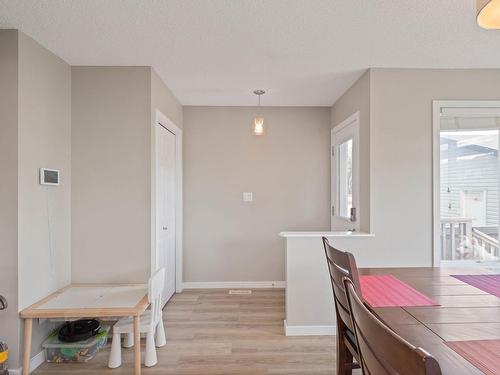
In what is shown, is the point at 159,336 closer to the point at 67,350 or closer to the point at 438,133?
the point at 67,350

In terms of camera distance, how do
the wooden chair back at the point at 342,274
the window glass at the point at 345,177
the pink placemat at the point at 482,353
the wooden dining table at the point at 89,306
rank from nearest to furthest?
the pink placemat at the point at 482,353
the wooden chair back at the point at 342,274
the wooden dining table at the point at 89,306
the window glass at the point at 345,177

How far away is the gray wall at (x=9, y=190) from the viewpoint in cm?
213

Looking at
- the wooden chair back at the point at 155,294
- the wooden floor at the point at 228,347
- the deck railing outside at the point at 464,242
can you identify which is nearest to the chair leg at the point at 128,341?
the wooden floor at the point at 228,347

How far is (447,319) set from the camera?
1.23 m

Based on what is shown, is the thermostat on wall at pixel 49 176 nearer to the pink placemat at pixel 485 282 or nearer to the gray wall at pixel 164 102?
the gray wall at pixel 164 102

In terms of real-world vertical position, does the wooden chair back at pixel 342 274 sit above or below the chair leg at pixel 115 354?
above

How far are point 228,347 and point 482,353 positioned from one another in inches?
79.5

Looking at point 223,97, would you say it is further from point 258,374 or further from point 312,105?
point 258,374

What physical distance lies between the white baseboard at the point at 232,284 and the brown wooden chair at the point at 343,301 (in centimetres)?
240

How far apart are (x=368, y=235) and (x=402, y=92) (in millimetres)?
1339

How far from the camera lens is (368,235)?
2.75 m

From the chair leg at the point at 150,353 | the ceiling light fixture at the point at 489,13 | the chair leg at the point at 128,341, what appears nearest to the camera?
the ceiling light fixture at the point at 489,13

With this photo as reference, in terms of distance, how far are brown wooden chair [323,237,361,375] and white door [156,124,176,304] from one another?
1.98m

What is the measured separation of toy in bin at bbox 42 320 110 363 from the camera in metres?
2.34
